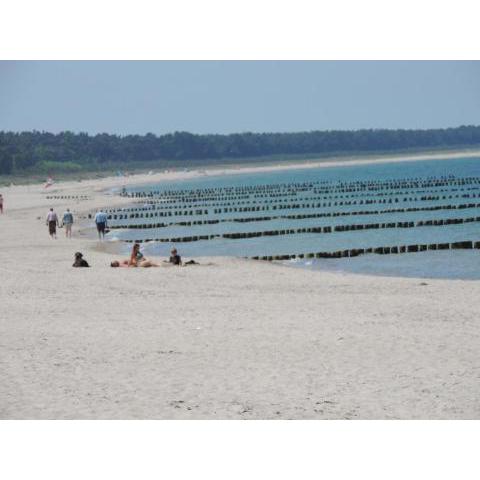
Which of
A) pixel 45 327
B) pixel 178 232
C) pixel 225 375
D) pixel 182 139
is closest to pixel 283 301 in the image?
pixel 45 327

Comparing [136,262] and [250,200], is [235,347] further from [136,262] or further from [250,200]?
[250,200]

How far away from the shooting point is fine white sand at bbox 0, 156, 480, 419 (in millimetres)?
9922

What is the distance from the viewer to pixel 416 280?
2075 centimetres

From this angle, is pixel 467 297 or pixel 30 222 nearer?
pixel 467 297

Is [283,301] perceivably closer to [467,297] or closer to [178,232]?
[467,297]

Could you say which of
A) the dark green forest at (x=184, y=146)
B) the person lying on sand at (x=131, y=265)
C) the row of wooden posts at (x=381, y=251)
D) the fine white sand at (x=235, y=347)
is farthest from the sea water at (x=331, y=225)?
the dark green forest at (x=184, y=146)

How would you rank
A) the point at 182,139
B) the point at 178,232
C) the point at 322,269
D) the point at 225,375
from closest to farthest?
the point at 225,375
the point at 322,269
the point at 178,232
the point at 182,139

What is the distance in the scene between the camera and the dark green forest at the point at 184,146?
143750 mm

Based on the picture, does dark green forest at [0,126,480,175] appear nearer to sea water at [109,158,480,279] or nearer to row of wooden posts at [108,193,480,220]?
sea water at [109,158,480,279]

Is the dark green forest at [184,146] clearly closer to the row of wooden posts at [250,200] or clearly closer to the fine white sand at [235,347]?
the row of wooden posts at [250,200]

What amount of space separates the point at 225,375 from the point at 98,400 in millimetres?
1782

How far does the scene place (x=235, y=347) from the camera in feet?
41.5

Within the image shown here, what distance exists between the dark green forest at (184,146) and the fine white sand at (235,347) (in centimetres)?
11776

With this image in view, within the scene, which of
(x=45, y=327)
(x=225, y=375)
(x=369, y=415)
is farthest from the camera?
(x=45, y=327)
